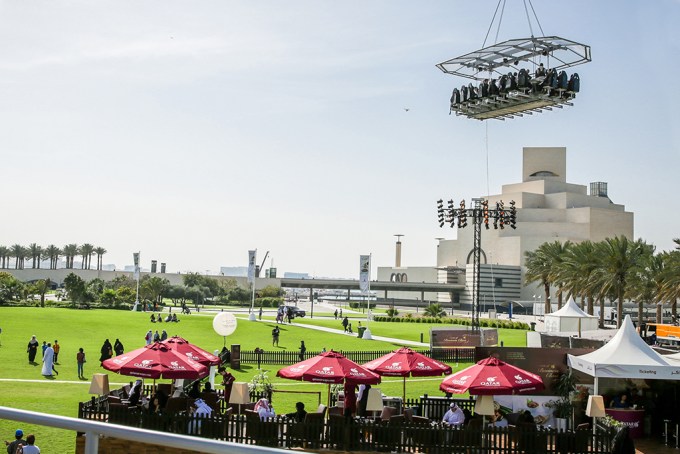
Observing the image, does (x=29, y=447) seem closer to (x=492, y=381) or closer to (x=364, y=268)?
(x=492, y=381)

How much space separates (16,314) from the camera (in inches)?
2594

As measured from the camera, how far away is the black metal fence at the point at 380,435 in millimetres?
16969

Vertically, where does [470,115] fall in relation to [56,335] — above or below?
above

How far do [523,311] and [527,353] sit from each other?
123 meters

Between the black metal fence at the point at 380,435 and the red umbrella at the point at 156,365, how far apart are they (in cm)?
193

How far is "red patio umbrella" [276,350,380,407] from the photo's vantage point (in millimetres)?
19641

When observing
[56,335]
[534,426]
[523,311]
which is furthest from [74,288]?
[523,311]

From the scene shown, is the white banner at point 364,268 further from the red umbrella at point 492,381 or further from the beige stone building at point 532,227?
the beige stone building at point 532,227

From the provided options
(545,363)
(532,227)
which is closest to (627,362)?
(545,363)

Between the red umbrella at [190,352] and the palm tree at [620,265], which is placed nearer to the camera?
the red umbrella at [190,352]

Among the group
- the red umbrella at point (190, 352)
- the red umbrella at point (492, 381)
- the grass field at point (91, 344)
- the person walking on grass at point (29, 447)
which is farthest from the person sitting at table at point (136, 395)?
the person walking on grass at point (29, 447)

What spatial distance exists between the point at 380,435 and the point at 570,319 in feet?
118

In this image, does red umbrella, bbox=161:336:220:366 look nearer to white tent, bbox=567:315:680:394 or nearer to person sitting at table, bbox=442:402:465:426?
person sitting at table, bbox=442:402:465:426

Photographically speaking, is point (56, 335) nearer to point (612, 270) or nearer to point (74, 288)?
point (74, 288)
